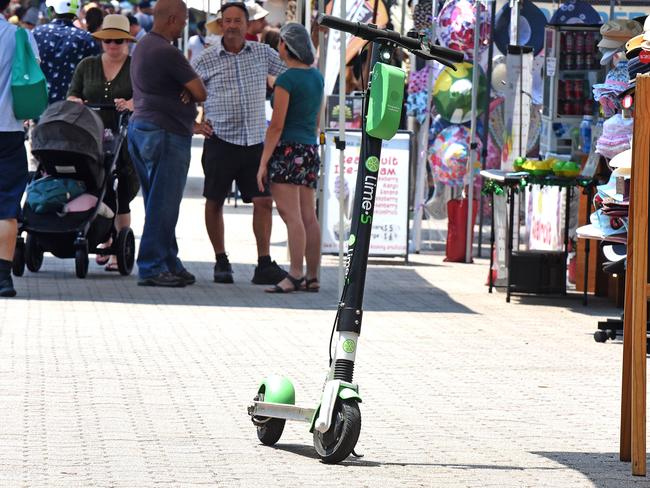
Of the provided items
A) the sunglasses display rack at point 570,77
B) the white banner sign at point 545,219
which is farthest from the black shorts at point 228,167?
the sunglasses display rack at point 570,77

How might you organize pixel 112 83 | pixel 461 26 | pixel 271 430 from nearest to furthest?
1. pixel 271 430
2. pixel 112 83
3. pixel 461 26

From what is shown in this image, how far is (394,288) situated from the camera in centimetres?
1364

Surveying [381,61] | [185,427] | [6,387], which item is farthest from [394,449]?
[6,387]

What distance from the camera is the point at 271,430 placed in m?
6.70

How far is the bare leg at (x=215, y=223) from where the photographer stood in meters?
13.4

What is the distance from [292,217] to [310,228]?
20cm

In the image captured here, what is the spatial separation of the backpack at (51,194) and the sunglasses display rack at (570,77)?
13.7 ft

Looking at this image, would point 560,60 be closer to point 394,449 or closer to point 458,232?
point 458,232

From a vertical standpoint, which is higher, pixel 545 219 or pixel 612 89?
pixel 612 89

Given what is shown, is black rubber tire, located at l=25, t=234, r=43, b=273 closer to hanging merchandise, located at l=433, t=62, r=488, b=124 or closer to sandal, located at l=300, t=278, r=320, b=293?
sandal, located at l=300, t=278, r=320, b=293

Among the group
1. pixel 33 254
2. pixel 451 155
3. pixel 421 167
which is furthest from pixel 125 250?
pixel 421 167

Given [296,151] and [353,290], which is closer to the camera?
[353,290]

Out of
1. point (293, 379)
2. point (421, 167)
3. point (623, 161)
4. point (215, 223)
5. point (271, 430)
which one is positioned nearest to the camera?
point (271, 430)

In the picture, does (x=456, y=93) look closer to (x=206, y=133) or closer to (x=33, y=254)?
(x=206, y=133)
